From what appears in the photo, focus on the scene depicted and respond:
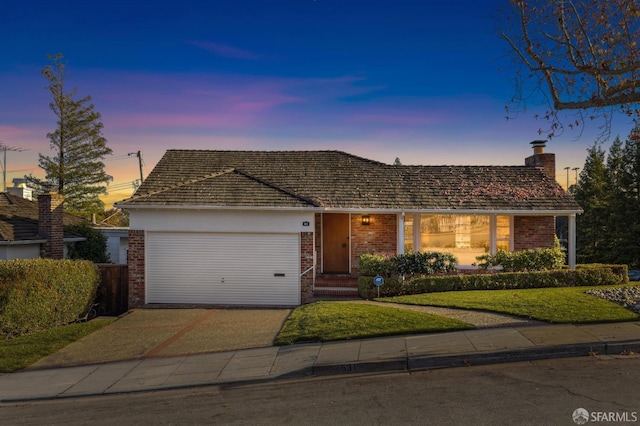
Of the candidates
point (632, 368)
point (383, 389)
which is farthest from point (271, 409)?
point (632, 368)

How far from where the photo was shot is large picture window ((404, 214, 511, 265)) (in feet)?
54.9

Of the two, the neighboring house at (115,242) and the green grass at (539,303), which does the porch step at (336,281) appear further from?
the neighboring house at (115,242)

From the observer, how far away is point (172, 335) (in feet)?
34.6

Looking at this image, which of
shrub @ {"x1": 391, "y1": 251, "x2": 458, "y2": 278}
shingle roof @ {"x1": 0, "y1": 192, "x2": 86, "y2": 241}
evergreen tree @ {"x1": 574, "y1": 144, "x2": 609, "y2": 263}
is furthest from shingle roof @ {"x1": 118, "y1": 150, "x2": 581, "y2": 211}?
evergreen tree @ {"x1": 574, "y1": 144, "x2": 609, "y2": 263}

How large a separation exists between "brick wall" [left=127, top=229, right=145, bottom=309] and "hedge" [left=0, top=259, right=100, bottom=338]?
131cm

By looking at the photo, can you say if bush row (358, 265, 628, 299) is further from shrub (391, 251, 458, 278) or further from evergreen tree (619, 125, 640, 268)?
evergreen tree (619, 125, 640, 268)

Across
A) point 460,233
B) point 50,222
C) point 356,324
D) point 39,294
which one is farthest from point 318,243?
point 50,222

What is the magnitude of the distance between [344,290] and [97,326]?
7.10m

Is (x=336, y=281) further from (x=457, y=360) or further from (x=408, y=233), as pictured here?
(x=457, y=360)

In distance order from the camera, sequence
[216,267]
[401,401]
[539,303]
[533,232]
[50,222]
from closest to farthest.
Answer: [401,401]
[539,303]
[216,267]
[50,222]
[533,232]

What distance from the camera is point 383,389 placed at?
258 inches

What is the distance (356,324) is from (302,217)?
509 cm

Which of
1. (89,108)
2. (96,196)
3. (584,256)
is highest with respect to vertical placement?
(89,108)

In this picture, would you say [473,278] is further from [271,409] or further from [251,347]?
[271,409]
